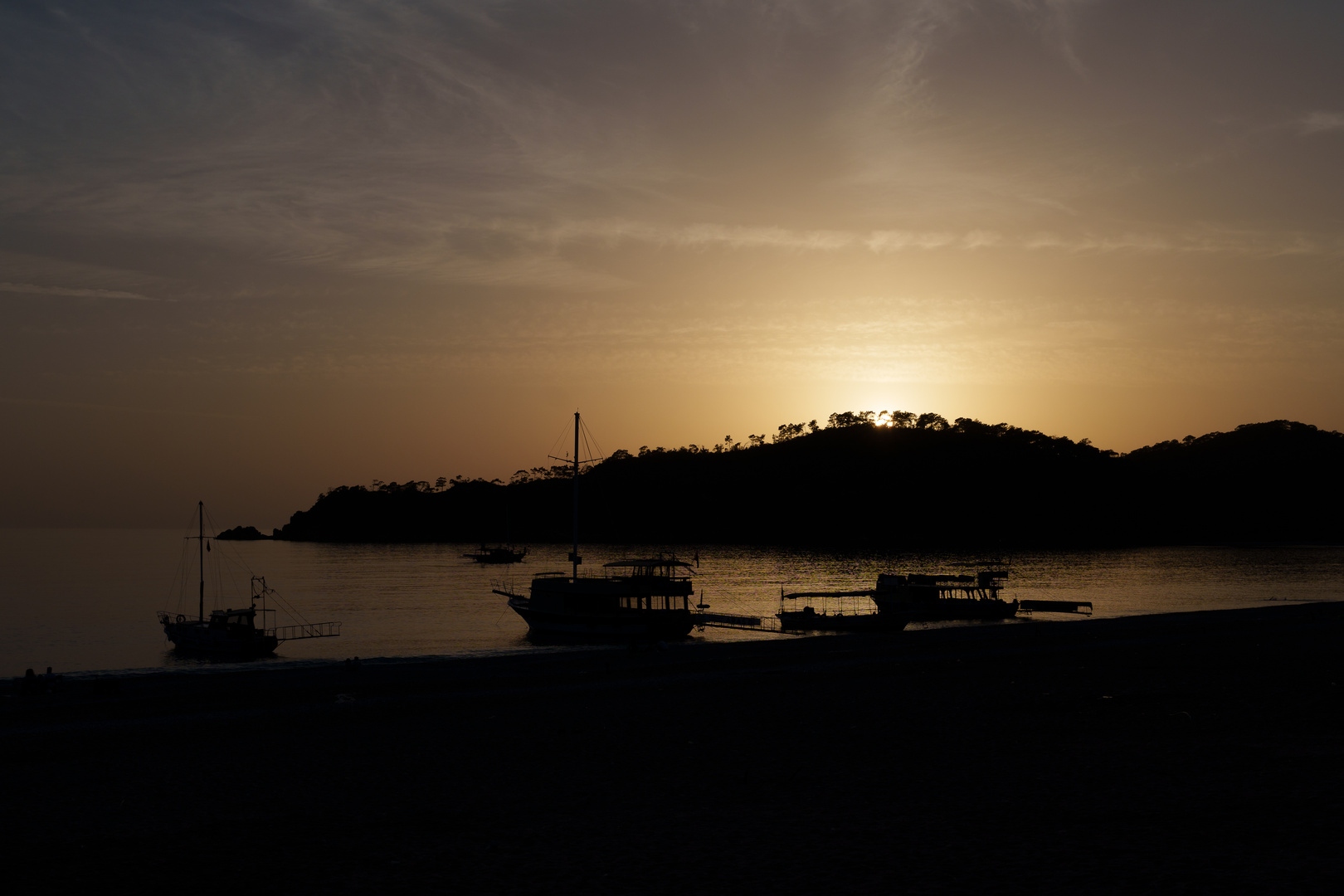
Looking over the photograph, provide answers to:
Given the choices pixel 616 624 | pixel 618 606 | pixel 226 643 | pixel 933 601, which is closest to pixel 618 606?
pixel 618 606

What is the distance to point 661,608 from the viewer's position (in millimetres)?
66125

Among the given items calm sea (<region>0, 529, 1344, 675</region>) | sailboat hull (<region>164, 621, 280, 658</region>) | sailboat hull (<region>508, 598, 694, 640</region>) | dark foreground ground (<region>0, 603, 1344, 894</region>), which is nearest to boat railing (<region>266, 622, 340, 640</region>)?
calm sea (<region>0, 529, 1344, 675</region>)

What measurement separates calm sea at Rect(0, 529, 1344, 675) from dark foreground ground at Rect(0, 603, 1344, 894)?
3144 centimetres

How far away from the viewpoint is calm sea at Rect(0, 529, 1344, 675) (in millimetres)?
69750

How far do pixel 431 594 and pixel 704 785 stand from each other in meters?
110

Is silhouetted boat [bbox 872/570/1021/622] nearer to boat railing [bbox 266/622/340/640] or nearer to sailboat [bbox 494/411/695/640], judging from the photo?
sailboat [bbox 494/411/695/640]

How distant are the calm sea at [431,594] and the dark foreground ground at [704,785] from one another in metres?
31.4

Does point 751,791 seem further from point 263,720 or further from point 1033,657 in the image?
point 1033,657

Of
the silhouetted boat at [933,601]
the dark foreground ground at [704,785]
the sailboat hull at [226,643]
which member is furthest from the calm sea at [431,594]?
the dark foreground ground at [704,785]

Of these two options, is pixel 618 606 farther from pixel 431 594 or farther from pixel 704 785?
pixel 431 594

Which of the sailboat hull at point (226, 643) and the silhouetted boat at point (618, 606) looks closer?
the sailboat hull at point (226, 643)

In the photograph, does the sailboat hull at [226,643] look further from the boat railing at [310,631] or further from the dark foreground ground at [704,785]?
the dark foreground ground at [704,785]

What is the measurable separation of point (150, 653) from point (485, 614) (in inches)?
1210

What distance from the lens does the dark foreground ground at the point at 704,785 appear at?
1111 cm
